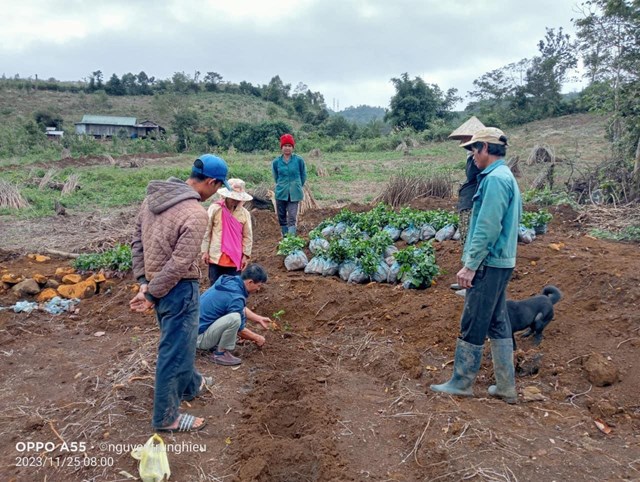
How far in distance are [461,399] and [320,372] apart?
119 centimetres

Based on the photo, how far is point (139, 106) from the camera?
170 ft

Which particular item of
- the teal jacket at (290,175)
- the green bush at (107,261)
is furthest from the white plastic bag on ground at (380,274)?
the green bush at (107,261)

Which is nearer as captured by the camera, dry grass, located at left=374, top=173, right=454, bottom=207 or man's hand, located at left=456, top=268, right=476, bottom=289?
man's hand, located at left=456, top=268, right=476, bottom=289

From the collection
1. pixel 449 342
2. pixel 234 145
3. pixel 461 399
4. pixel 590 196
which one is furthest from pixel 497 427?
pixel 234 145

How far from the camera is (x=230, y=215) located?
477 cm

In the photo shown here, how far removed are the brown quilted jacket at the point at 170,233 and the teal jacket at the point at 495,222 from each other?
1.82 metres

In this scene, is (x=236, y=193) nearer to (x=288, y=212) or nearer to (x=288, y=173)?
(x=288, y=173)

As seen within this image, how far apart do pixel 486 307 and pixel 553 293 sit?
1.47 m

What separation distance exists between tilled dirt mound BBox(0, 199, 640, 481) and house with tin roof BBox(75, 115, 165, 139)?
40.3 m

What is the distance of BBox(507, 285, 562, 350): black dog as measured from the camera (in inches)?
167

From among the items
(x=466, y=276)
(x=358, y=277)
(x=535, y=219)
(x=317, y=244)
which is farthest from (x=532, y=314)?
(x=317, y=244)

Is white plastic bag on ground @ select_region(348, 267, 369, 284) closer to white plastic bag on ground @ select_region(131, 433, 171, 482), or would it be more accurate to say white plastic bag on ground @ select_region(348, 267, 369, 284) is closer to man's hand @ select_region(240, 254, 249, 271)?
man's hand @ select_region(240, 254, 249, 271)

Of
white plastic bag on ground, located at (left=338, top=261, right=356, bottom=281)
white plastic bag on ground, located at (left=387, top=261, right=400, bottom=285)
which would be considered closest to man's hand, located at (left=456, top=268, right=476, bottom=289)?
white plastic bag on ground, located at (left=387, top=261, right=400, bottom=285)

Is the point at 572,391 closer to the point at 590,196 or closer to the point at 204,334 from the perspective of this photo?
the point at 204,334
